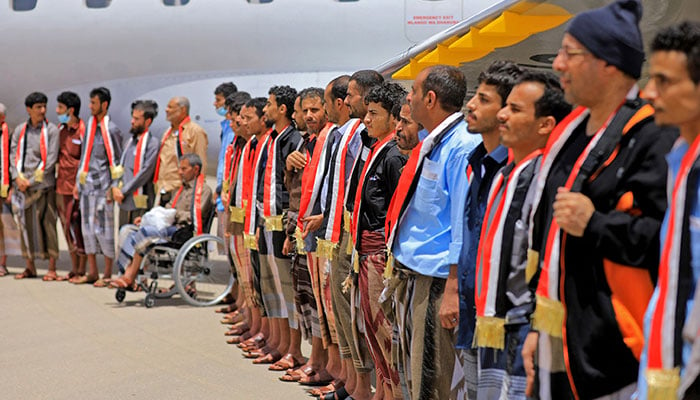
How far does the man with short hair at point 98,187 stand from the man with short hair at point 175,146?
0.55 meters

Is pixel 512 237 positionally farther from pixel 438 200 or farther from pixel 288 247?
pixel 288 247

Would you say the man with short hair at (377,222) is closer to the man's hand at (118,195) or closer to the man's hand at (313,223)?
the man's hand at (313,223)

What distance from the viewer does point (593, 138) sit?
2408 mm

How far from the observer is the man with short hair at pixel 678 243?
1977mm

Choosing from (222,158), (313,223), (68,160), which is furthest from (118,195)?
(313,223)

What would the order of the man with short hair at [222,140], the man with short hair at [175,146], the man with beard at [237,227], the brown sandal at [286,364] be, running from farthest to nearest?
the man with short hair at [175,146], the man with short hair at [222,140], the man with beard at [237,227], the brown sandal at [286,364]

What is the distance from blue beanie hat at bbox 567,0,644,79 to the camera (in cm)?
238

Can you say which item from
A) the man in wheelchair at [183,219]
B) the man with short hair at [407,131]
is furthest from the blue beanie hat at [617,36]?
the man in wheelchair at [183,219]

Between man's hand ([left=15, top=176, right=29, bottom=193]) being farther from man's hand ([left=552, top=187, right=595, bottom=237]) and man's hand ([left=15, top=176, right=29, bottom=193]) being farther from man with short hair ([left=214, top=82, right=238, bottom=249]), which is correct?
man's hand ([left=552, top=187, right=595, bottom=237])

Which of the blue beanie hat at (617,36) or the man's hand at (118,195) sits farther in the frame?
the man's hand at (118,195)

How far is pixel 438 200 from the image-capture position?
356 cm

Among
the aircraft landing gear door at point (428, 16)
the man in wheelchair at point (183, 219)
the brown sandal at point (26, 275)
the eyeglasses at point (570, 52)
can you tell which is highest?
the aircraft landing gear door at point (428, 16)

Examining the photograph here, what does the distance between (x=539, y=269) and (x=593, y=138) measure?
0.46 meters

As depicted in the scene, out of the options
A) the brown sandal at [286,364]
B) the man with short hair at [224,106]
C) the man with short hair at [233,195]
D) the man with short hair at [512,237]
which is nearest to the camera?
the man with short hair at [512,237]
